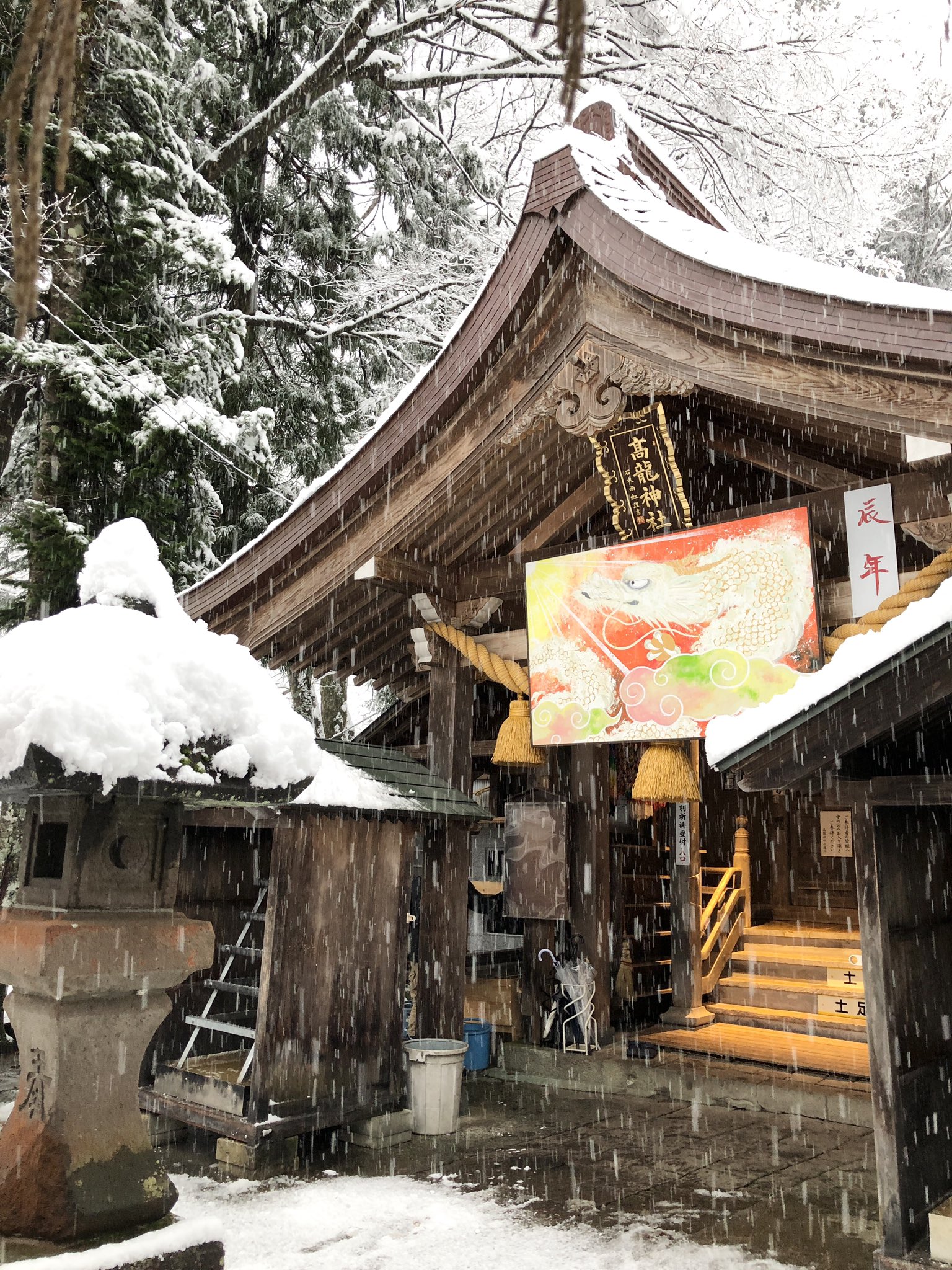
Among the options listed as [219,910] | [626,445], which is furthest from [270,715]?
[219,910]

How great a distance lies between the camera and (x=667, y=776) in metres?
7.00

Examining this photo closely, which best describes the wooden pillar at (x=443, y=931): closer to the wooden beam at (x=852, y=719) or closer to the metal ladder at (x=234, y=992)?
the metal ladder at (x=234, y=992)

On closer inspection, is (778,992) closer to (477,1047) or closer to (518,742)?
(477,1047)

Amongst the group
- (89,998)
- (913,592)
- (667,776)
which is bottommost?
(89,998)

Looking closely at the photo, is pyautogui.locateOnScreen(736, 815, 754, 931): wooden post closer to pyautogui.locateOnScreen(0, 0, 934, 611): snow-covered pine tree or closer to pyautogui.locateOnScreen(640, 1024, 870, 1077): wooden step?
pyautogui.locateOnScreen(640, 1024, 870, 1077): wooden step

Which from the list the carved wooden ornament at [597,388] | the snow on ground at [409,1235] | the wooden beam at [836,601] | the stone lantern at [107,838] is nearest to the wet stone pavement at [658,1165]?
the snow on ground at [409,1235]

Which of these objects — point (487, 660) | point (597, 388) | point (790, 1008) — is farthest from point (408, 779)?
point (790, 1008)

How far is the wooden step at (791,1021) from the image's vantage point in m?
9.88

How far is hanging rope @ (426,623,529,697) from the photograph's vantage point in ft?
26.3

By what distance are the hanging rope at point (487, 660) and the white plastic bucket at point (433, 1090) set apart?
2.94m

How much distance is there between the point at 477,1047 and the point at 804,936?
6.31 metres

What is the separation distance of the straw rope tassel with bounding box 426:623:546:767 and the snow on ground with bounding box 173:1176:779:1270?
10.6 feet

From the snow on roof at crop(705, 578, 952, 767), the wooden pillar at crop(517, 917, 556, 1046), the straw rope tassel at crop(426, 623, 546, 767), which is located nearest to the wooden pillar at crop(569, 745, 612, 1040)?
the wooden pillar at crop(517, 917, 556, 1046)

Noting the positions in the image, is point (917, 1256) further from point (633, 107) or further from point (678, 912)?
point (633, 107)
